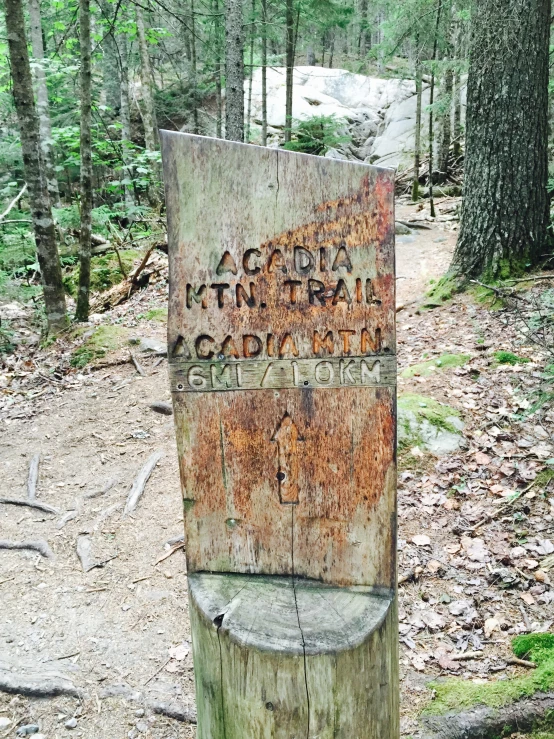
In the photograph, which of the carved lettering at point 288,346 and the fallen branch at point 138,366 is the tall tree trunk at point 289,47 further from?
the carved lettering at point 288,346

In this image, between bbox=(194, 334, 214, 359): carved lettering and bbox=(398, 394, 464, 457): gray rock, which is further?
bbox=(398, 394, 464, 457): gray rock

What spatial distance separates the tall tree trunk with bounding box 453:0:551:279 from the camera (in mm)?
6184

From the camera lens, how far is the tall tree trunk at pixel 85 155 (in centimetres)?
795

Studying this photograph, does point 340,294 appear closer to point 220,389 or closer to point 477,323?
point 220,389

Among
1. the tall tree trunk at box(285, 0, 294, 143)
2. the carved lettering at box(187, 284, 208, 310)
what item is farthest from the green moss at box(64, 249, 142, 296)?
the carved lettering at box(187, 284, 208, 310)

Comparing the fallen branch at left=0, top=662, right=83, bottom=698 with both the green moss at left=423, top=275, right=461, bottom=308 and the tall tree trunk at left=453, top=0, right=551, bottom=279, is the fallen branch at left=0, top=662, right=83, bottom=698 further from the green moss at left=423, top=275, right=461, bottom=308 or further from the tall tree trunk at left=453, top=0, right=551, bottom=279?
the tall tree trunk at left=453, top=0, right=551, bottom=279

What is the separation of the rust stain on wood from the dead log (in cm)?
143

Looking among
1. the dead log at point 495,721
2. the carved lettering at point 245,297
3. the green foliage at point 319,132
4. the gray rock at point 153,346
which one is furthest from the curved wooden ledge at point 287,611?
the green foliage at point 319,132

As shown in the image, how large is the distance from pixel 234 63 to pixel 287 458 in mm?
8742

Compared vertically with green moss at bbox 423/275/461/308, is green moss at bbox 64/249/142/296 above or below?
below

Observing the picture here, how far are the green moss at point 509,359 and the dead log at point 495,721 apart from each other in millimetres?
3341

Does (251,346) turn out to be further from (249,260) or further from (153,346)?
(153,346)

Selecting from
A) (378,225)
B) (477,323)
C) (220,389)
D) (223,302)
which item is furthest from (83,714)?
(477,323)

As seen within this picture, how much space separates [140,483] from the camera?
512 cm
